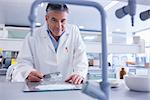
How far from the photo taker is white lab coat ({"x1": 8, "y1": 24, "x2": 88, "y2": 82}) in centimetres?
143

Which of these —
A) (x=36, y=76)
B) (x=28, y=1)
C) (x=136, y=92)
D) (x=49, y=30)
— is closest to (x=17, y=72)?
(x=36, y=76)

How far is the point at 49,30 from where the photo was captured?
1.46m

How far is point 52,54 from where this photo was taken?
4.74 feet

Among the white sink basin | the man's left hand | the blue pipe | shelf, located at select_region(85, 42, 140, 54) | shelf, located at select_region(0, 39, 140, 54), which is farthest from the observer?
shelf, located at select_region(85, 42, 140, 54)

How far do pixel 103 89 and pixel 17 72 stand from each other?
0.80m

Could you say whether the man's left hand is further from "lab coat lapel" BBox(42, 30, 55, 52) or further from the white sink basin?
"lab coat lapel" BBox(42, 30, 55, 52)

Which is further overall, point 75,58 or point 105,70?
point 75,58

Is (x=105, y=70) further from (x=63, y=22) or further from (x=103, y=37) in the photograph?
(x=63, y=22)

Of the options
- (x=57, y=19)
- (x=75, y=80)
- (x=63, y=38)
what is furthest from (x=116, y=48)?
(x=75, y=80)

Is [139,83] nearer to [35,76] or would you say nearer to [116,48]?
[35,76]

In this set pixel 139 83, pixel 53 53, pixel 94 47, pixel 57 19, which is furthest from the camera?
pixel 94 47

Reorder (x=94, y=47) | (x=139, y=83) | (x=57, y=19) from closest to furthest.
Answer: (x=139, y=83) < (x=57, y=19) < (x=94, y=47)

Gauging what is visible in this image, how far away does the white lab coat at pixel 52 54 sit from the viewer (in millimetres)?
1433

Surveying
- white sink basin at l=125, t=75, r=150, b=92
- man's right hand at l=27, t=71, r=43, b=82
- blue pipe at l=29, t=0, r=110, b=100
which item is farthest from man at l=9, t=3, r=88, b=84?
blue pipe at l=29, t=0, r=110, b=100
